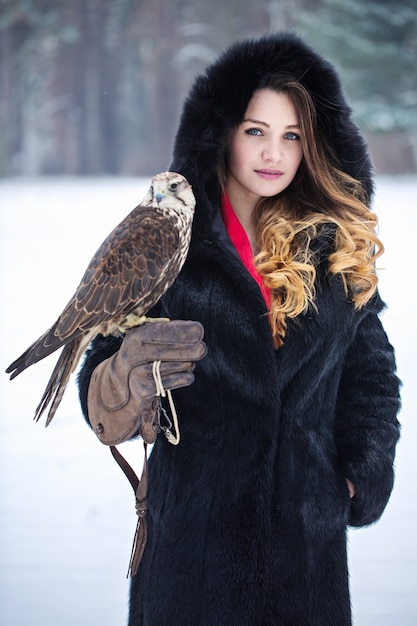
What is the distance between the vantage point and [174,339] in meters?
1.22

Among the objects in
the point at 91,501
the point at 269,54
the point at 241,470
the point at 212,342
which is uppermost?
the point at 269,54

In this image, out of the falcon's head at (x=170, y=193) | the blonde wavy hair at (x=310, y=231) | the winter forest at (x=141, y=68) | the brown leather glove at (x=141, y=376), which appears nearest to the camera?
the brown leather glove at (x=141, y=376)

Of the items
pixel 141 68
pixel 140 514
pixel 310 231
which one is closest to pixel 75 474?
pixel 140 514

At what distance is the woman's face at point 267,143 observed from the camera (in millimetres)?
1498

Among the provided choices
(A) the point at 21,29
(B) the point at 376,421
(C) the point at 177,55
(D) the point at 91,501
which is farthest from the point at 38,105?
(B) the point at 376,421

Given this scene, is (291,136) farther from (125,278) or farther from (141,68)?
(141,68)

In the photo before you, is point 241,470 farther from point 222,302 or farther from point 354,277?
point 354,277

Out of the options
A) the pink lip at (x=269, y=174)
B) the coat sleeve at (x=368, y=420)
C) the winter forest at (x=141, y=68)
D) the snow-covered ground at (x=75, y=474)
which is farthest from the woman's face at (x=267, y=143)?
the winter forest at (x=141, y=68)

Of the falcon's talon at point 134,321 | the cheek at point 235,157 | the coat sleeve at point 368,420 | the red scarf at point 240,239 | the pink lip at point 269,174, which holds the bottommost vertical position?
the coat sleeve at point 368,420

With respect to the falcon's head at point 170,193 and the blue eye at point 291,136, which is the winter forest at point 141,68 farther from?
the falcon's head at point 170,193

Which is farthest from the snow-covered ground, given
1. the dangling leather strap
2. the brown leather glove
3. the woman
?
the brown leather glove

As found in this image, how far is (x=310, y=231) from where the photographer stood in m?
1.55

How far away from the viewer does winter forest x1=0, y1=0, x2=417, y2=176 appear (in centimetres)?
443

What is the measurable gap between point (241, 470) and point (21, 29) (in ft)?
12.5
